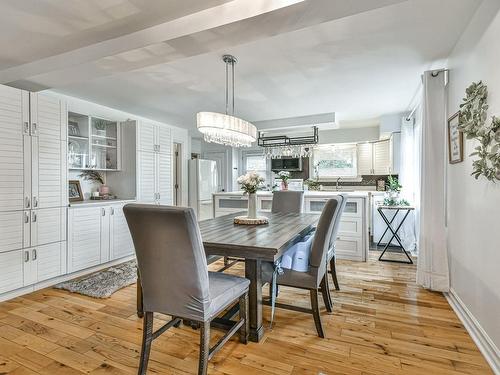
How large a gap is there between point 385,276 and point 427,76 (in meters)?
2.34

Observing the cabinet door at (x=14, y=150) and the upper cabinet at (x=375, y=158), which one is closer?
the cabinet door at (x=14, y=150)

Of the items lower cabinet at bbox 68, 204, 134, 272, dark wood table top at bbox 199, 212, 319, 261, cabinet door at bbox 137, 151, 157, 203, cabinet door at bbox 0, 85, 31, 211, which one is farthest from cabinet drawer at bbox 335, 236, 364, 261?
cabinet door at bbox 0, 85, 31, 211

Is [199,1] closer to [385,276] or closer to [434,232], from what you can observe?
[434,232]

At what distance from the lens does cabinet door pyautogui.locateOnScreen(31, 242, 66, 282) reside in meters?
3.05

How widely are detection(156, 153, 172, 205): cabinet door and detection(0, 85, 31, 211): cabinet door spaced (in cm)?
193

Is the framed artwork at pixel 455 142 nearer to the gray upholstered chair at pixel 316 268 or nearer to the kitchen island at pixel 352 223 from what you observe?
the gray upholstered chair at pixel 316 268

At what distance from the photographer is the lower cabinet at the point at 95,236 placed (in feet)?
11.3

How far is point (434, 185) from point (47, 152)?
4.28m

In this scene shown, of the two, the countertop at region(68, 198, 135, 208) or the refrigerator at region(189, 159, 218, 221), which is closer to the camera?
the countertop at region(68, 198, 135, 208)

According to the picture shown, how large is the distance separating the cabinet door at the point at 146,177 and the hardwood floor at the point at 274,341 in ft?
6.14

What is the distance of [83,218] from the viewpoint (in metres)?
3.56

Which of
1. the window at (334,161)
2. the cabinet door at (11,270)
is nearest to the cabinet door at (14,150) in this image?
the cabinet door at (11,270)

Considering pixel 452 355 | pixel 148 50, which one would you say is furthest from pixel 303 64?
pixel 452 355

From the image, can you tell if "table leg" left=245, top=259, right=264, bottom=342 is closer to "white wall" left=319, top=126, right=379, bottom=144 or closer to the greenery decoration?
the greenery decoration
